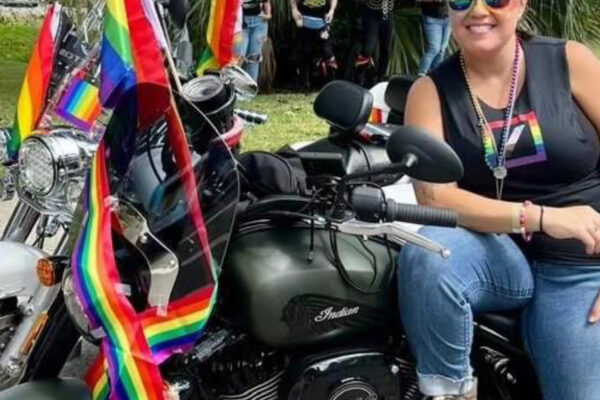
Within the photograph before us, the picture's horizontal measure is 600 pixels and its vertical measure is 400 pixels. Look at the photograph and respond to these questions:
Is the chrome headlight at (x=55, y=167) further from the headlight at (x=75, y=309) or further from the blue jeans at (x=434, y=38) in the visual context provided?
the blue jeans at (x=434, y=38)

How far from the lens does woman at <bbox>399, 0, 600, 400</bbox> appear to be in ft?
7.38

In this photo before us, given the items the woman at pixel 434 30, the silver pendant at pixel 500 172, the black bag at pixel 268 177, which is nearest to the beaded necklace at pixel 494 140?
the silver pendant at pixel 500 172

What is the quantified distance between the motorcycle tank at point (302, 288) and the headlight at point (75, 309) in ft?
1.28

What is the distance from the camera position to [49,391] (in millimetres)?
2072

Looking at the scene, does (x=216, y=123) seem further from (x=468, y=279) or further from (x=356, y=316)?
(x=468, y=279)

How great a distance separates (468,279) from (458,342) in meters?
0.16

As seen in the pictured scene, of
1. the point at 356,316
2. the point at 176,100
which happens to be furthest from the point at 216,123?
the point at 356,316

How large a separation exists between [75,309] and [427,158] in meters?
0.81

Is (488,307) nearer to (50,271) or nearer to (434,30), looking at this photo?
(50,271)

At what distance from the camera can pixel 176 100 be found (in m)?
1.99

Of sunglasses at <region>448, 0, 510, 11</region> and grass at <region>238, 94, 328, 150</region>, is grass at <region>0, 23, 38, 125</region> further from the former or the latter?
sunglasses at <region>448, 0, 510, 11</region>

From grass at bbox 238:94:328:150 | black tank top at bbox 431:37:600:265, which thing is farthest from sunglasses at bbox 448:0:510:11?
grass at bbox 238:94:328:150

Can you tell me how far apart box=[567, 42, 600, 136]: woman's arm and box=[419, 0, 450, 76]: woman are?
762cm

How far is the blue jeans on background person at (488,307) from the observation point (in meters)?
2.24
